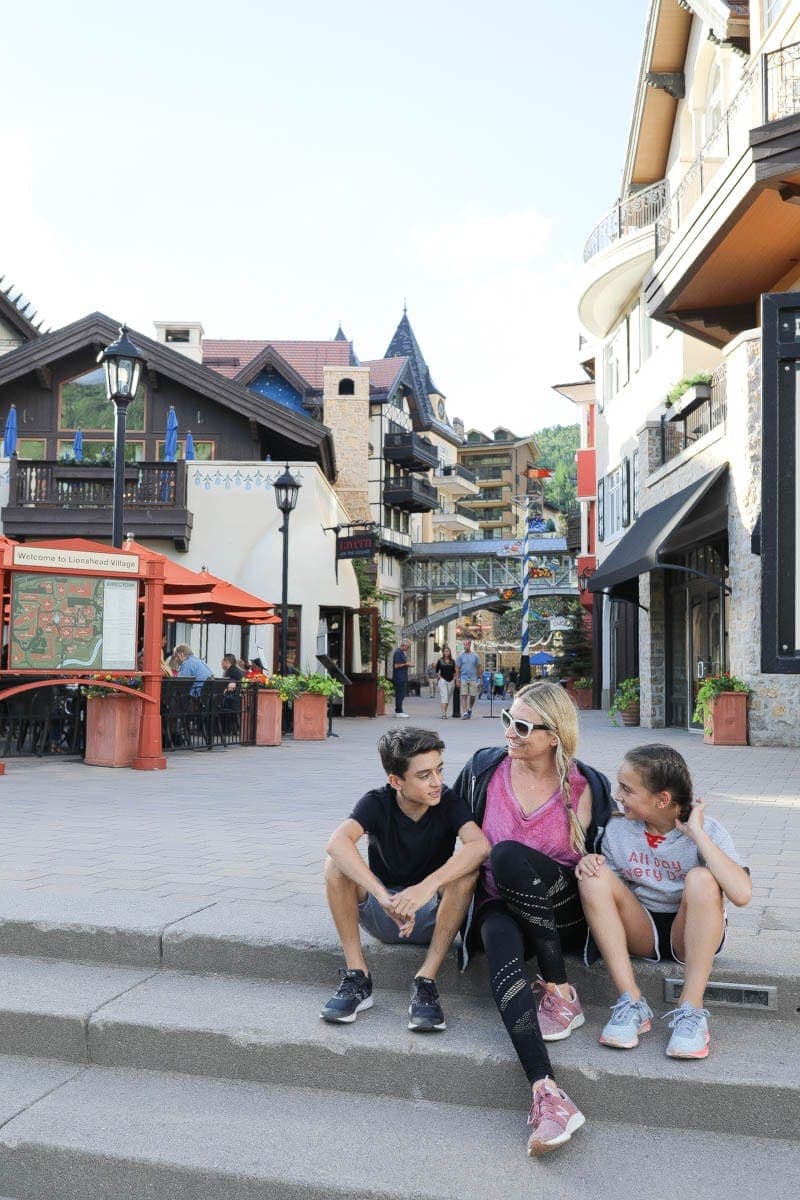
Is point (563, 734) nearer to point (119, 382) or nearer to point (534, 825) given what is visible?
point (534, 825)

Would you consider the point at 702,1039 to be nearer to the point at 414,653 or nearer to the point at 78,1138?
the point at 78,1138

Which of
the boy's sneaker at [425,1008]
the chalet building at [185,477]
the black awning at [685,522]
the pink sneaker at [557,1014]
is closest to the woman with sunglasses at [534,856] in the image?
the pink sneaker at [557,1014]

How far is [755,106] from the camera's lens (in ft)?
48.6

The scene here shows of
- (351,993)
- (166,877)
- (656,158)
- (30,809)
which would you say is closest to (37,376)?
(656,158)

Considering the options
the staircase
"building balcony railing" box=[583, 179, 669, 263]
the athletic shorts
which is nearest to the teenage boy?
the staircase

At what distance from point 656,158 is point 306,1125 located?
24748 mm

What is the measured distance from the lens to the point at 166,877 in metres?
5.82

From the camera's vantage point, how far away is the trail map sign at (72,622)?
11.5 metres

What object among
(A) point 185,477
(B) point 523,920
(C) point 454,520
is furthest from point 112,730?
(C) point 454,520

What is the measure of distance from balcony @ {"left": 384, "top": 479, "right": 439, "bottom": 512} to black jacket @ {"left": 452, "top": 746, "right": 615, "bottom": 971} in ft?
165

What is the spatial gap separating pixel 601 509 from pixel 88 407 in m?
12.8

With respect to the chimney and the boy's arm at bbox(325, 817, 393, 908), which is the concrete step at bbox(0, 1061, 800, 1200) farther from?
the chimney

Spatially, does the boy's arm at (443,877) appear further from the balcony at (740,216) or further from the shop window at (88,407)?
the shop window at (88,407)

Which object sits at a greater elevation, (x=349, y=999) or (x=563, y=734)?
(x=563, y=734)
